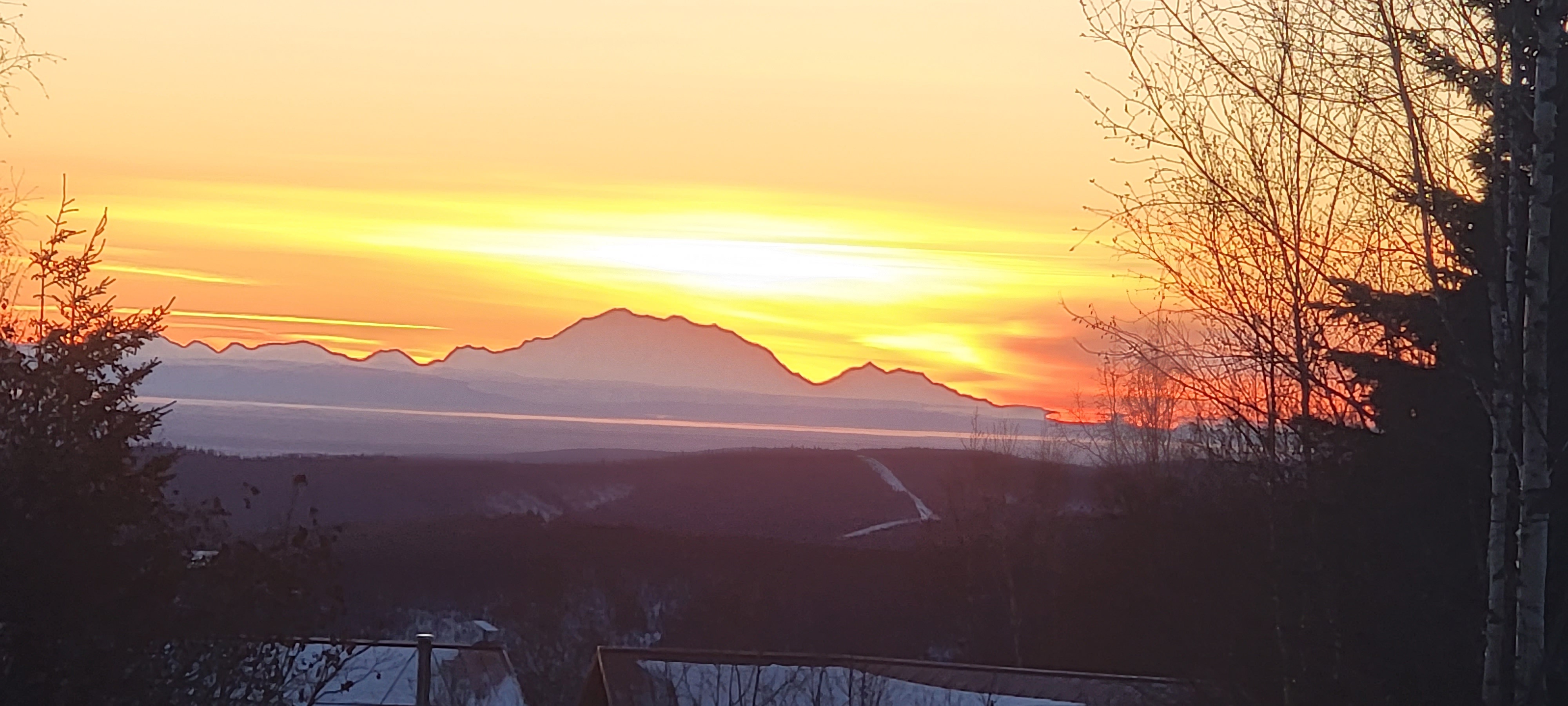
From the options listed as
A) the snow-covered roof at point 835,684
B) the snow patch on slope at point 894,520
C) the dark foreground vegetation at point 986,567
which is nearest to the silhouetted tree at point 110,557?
the dark foreground vegetation at point 986,567

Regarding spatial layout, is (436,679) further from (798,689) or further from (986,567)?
(986,567)

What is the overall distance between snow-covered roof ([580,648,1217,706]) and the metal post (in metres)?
1.46

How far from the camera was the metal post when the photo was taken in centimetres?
1085

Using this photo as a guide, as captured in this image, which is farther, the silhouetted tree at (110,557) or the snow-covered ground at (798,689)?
the snow-covered ground at (798,689)

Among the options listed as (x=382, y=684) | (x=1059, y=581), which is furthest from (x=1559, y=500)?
(x=1059, y=581)

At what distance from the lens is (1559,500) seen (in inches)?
326

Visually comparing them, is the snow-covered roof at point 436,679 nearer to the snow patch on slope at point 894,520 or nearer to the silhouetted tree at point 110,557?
the silhouetted tree at point 110,557

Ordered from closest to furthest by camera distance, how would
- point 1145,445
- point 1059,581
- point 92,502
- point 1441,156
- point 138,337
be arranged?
1. point 92,502
2. point 138,337
3. point 1441,156
4. point 1059,581
5. point 1145,445

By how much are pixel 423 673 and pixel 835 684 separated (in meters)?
3.21

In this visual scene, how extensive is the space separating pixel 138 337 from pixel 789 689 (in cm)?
609

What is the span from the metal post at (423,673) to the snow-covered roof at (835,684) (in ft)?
4.78

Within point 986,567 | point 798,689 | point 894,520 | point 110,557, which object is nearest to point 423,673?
point 798,689

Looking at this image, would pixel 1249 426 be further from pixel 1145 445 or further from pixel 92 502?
pixel 1145 445

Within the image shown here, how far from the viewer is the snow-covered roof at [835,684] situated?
11797 millimetres
